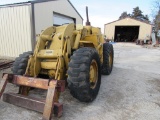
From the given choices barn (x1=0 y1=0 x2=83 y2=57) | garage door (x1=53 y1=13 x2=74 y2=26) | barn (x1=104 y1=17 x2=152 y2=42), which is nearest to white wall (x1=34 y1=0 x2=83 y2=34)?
barn (x1=0 y1=0 x2=83 y2=57)

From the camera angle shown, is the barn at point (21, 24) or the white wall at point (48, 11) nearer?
the barn at point (21, 24)

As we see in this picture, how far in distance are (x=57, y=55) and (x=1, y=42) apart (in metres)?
6.71

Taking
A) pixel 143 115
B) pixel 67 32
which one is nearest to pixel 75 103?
pixel 143 115

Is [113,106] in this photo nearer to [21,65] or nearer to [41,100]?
[41,100]

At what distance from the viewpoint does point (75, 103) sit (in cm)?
367

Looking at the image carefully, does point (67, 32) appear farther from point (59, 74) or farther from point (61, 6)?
point (61, 6)

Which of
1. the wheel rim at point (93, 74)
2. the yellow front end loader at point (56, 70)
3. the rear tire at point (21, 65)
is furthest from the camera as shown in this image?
the rear tire at point (21, 65)

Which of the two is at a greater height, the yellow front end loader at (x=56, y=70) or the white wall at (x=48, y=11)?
the white wall at (x=48, y=11)

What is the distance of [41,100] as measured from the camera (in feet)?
10.2

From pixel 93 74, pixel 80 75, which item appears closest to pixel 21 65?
pixel 80 75

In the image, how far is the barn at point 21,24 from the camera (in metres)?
8.34

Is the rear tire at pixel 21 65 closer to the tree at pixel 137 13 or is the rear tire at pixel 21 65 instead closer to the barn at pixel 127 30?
the barn at pixel 127 30

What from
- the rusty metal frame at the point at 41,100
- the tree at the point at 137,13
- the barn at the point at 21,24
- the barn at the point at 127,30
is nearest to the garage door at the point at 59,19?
the barn at the point at 21,24

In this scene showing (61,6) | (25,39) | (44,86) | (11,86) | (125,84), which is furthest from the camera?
(61,6)
